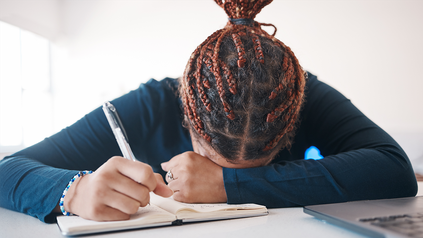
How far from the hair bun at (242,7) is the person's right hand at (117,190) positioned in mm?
481

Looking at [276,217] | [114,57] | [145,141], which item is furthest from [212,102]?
[114,57]

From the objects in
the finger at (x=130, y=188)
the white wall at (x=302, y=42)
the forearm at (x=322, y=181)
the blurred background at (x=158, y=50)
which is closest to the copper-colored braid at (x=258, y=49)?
the forearm at (x=322, y=181)

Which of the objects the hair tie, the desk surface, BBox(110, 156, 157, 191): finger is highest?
the hair tie

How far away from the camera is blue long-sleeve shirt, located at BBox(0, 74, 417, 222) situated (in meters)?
0.61

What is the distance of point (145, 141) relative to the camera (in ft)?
3.04

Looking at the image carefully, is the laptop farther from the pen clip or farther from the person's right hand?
the pen clip

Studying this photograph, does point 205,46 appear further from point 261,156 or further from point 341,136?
point 341,136

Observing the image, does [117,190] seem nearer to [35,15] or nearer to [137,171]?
[137,171]

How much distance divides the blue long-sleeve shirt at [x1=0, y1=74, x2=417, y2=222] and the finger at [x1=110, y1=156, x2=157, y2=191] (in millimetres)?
147

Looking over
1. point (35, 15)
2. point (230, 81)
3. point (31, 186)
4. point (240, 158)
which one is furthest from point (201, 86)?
point (35, 15)

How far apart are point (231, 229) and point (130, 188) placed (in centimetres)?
17

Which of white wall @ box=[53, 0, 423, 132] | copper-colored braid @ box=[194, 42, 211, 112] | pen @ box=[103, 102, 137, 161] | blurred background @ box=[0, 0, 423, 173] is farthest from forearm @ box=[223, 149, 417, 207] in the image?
white wall @ box=[53, 0, 423, 132]

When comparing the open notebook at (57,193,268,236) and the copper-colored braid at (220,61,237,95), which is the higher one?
the copper-colored braid at (220,61,237,95)

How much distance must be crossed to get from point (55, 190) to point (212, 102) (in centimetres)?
34
